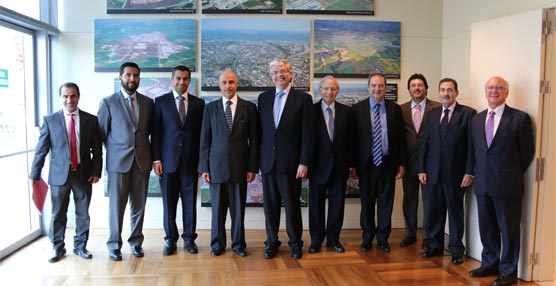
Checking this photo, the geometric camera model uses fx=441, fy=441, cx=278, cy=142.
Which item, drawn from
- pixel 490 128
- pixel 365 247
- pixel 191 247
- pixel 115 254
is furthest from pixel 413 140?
pixel 115 254

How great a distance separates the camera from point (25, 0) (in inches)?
184

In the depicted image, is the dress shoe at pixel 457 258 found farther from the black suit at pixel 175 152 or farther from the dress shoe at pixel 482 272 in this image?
the black suit at pixel 175 152

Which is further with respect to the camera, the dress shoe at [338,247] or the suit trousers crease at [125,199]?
the dress shoe at [338,247]

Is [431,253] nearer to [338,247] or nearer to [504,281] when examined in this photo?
[504,281]

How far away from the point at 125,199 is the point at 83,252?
2.18ft

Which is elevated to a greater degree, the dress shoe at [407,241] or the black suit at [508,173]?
the black suit at [508,173]

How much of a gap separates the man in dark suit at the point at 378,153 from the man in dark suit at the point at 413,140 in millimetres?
149

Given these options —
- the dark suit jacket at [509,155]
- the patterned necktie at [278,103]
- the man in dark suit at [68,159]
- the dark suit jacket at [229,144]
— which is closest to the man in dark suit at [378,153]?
the patterned necktie at [278,103]

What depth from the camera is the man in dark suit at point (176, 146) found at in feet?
14.1

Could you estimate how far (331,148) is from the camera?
436 centimetres

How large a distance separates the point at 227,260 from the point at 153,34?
2.80 metres

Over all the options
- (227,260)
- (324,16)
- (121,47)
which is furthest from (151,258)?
(324,16)

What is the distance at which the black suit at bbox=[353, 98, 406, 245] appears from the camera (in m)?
4.46

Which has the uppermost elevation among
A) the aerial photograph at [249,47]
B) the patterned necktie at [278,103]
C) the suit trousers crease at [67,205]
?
the aerial photograph at [249,47]
